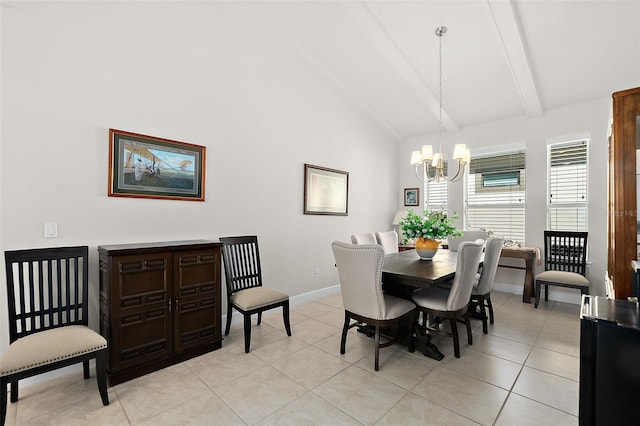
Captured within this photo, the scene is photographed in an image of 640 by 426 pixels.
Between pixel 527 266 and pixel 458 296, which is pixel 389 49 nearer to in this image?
pixel 458 296

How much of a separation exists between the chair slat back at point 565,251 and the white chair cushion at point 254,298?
3.97 metres

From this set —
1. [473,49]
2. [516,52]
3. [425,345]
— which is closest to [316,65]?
[473,49]

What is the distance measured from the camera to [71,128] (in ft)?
7.73

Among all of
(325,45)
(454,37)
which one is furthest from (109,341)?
(454,37)

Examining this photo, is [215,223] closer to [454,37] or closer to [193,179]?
[193,179]

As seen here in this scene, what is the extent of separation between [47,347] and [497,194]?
19.1 feet

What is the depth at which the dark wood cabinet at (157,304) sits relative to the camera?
2219mm

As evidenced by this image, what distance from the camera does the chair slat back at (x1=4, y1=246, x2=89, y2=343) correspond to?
2041 millimetres

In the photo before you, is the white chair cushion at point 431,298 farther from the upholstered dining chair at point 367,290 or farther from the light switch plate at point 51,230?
the light switch plate at point 51,230

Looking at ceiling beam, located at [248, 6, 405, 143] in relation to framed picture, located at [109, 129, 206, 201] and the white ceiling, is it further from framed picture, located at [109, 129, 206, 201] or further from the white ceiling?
framed picture, located at [109, 129, 206, 201]

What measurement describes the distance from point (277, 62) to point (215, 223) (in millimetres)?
2284

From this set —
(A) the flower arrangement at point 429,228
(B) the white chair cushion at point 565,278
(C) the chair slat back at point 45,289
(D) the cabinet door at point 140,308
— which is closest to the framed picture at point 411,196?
(B) the white chair cushion at point 565,278

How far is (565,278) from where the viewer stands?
3.85 m

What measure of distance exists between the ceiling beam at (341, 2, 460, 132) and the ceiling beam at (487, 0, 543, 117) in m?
1.07
